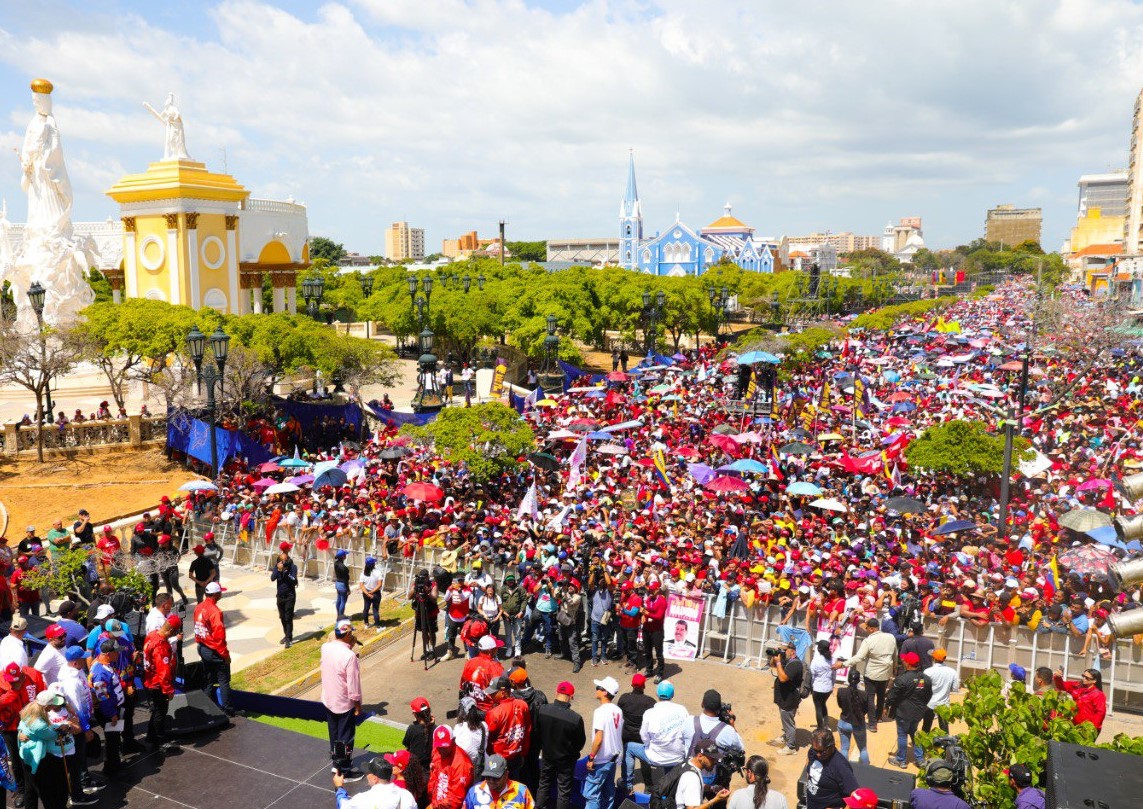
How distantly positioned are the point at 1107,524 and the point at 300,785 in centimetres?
1284

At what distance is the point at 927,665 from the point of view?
10.1 m

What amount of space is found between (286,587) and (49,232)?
120 feet

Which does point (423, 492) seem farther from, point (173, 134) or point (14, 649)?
point (173, 134)

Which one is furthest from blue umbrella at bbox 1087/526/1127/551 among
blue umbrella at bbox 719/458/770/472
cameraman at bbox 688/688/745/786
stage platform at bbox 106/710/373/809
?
stage platform at bbox 106/710/373/809

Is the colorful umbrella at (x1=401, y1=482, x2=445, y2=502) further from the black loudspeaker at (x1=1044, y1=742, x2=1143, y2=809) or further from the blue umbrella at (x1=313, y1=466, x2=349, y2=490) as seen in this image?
the black loudspeaker at (x1=1044, y1=742, x2=1143, y2=809)

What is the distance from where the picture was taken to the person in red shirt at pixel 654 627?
11516 millimetres

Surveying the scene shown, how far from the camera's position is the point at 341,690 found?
8094mm

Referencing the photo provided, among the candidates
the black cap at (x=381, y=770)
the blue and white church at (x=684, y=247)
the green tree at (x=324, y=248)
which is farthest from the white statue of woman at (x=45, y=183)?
the green tree at (x=324, y=248)

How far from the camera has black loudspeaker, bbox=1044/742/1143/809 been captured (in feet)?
13.8

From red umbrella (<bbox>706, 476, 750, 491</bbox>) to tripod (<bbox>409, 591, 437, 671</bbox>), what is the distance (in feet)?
22.6

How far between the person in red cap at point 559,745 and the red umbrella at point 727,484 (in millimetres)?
10013

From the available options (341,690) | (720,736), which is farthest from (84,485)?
(720,736)

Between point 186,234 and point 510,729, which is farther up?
point 186,234

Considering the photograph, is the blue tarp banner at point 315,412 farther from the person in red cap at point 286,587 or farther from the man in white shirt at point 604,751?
the man in white shirt at point 604,751
